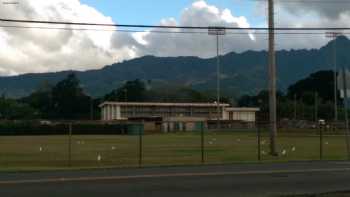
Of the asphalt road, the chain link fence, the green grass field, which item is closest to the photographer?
the asphalt road

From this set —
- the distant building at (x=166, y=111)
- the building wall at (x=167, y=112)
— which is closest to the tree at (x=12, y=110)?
the distant building at (x=166, y=111)

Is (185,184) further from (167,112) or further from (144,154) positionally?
(167,112)

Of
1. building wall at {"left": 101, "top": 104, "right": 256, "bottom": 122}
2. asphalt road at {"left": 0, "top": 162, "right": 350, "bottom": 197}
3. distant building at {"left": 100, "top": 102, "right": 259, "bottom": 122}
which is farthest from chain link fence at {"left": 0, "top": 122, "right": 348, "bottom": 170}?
building wall at {"left": 101, "top": 104, "right": 256, "bottom": 122}

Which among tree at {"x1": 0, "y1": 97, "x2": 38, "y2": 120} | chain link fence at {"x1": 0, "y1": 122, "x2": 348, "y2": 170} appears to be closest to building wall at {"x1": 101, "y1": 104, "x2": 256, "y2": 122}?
tree at {"x1": 0, "y1": 97, "x2": 38, "y2": 120}

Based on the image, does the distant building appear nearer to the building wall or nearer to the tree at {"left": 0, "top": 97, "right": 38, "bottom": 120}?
the building wall

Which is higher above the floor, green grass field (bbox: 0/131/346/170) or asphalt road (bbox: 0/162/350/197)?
asphalt road (bbox: 0/162/350/197)

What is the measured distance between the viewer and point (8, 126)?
106 m

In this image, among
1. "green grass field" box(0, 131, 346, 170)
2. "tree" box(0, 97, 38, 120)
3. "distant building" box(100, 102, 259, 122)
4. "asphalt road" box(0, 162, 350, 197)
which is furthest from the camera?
"tree" box(0, 97, 38, 120)

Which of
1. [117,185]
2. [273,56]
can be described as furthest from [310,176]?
[273,56]

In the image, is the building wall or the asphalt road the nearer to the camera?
the asphalt road

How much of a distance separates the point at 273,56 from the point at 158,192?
2410 cm

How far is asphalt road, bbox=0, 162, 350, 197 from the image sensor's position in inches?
603

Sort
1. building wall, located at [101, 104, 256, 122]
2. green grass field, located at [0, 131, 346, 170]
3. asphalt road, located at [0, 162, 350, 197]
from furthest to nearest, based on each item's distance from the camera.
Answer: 1. building wall, located at [101, 104, 256, 122]
2. green grass field, located at [0, 131, 346, 170]
3. asphalt road, located at [0, 162, 350, 197]

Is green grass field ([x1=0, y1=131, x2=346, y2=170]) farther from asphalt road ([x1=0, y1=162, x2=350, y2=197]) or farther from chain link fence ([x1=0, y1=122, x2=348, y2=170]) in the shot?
asphalt road ([x1=0, y1=162, x2=350, y2=197])
